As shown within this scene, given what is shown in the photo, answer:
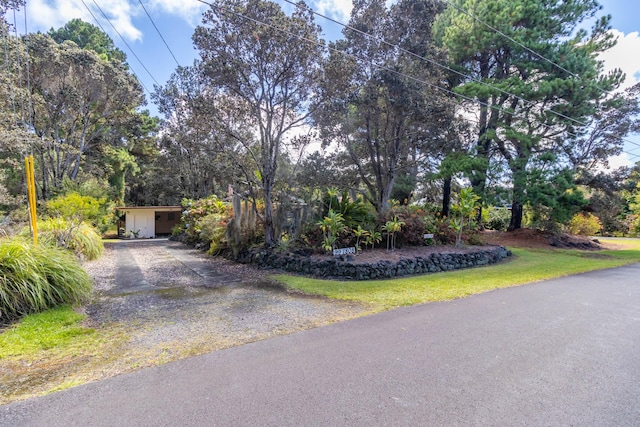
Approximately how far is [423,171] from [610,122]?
396 inches

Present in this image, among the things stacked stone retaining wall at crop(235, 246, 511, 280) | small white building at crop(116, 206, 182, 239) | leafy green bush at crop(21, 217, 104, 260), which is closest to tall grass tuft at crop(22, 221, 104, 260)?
leafy green bush at crop(21, 217, 104, 260)

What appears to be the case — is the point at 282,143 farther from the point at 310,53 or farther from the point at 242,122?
the point at 310,53

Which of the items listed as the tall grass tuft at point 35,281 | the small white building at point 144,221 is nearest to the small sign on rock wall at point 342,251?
the tall grass tuft at point 35,281

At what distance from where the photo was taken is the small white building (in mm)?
22062

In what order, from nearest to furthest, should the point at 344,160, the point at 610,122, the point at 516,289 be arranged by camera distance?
the point at 516,289
the point at 344,160
the point at 610,122

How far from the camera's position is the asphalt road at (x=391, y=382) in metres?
2.21

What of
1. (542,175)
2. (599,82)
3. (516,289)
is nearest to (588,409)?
(516,289)

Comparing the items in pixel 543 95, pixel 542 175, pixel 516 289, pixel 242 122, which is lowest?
pixel 516 289

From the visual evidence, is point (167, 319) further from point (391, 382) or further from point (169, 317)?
point (391, 382)

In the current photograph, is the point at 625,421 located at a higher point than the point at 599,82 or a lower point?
lower

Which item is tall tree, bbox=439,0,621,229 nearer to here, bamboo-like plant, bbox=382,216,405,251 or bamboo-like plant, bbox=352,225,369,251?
bamboo-like plant, bbox=382,216,405,251

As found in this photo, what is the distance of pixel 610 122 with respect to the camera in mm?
16531

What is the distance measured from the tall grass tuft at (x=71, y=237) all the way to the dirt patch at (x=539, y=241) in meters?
15.0

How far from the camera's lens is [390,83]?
33.6 feet
